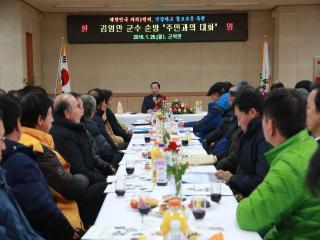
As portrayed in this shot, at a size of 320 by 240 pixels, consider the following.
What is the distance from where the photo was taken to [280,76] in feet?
37.8

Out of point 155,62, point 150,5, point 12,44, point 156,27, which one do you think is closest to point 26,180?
point 12,44

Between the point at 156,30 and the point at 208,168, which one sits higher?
the point at 156,30

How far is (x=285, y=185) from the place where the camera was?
2.03 metres

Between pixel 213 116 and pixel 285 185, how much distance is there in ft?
15.5

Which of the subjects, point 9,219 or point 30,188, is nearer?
point 9,219

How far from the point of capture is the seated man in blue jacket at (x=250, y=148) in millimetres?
3117

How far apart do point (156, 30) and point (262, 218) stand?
9.94 meters

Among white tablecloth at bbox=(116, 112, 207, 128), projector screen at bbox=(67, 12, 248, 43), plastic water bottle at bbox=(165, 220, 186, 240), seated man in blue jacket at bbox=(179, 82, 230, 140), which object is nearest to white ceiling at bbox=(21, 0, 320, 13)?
projector screen at bbox=(67, 12, 248, 43)

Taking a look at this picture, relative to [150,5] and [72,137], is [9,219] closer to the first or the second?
[72,137]

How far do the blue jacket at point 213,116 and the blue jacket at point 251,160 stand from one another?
129 inches

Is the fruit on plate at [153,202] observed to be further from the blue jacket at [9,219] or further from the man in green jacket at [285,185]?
the blue jacket at [9,219]

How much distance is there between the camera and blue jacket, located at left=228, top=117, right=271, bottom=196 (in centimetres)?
311

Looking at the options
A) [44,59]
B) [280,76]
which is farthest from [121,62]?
[280,76]

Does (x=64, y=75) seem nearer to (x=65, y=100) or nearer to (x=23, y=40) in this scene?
(x=23, y=40)
